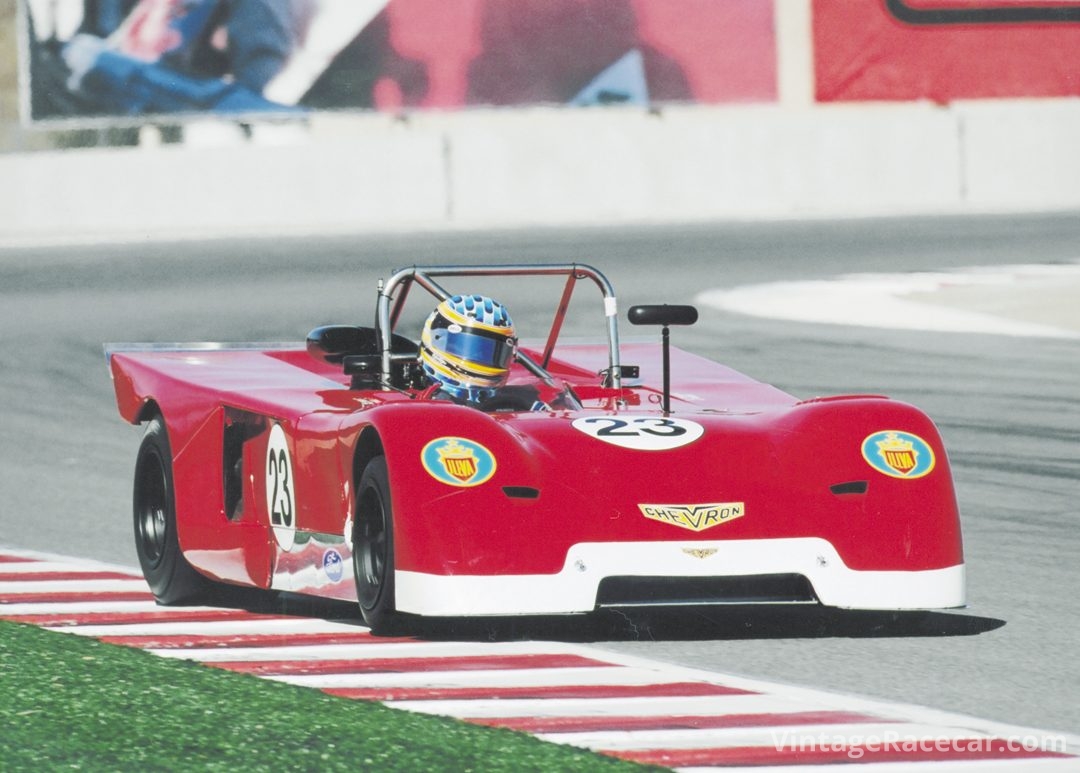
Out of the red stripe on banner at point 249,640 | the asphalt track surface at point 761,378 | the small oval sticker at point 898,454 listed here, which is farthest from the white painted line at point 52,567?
the small oval sticker at point 898,454

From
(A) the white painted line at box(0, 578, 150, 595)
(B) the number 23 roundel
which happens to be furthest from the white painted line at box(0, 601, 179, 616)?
(B) the number 23 roundel

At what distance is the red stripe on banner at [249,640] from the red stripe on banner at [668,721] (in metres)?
1.23

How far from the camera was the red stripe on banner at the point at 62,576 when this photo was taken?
863 centimetres

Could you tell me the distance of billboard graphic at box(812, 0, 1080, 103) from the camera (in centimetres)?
3381

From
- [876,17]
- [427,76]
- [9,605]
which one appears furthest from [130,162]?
[9,605]

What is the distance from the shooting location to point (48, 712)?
19.8ft

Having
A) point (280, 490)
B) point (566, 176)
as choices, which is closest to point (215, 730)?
point (280, 490)

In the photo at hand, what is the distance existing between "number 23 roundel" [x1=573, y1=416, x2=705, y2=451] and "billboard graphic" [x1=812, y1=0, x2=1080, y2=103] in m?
27.0

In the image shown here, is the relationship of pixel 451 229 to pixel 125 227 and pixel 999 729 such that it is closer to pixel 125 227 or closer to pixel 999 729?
pixel 125 227

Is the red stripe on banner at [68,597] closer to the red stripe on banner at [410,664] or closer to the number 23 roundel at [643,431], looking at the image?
the red stripe on banner at [410,664]

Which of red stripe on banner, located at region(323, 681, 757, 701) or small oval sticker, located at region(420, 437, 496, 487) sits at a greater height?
small oval sticker, located at region(420, 437, 496, 487)

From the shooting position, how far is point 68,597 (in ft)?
26.9

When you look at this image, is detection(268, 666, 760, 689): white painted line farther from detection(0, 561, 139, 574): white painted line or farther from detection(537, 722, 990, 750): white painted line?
detection(0, 561, 139, 574): white painted line

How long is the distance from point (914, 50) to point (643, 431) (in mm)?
27400
